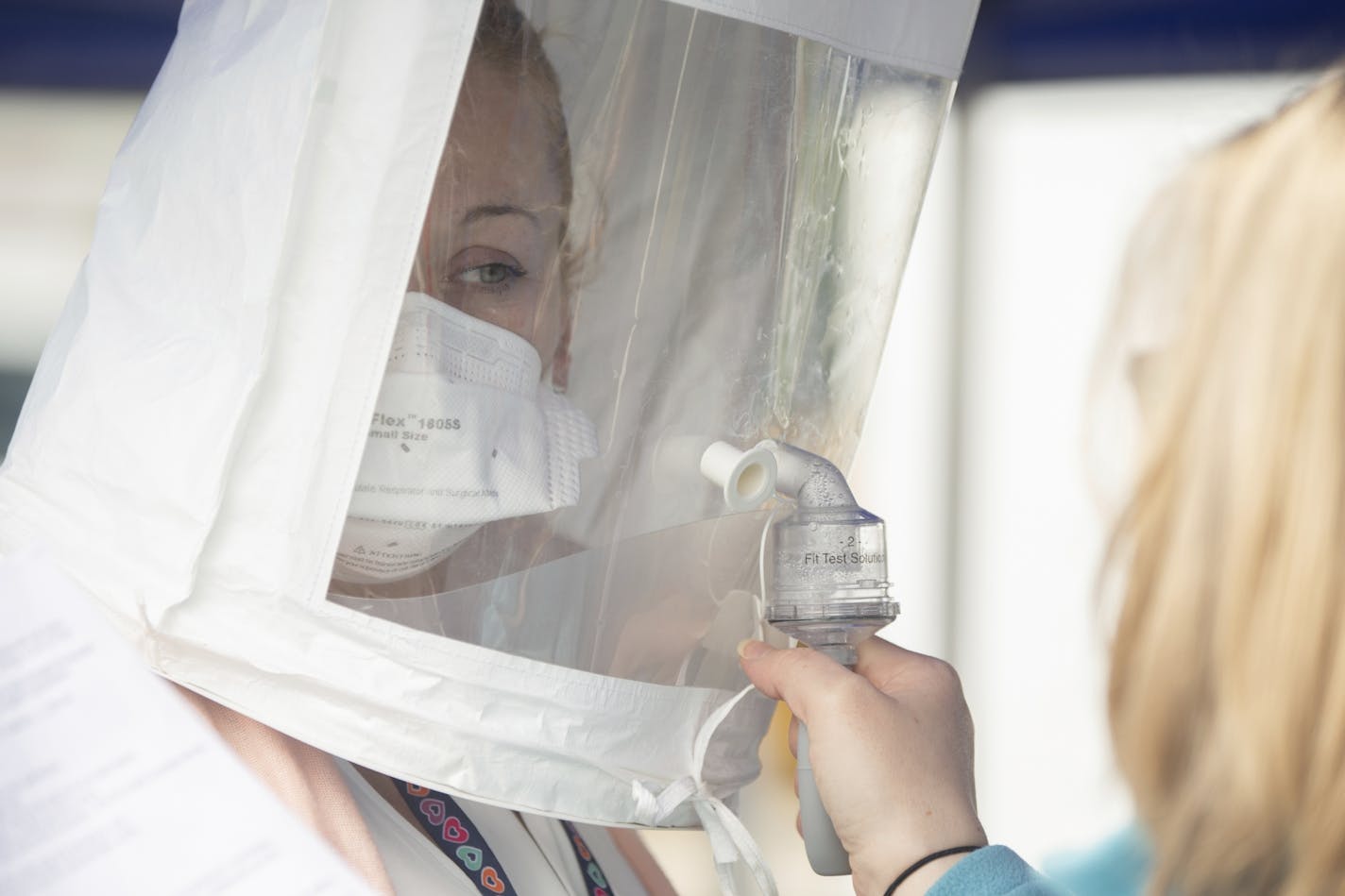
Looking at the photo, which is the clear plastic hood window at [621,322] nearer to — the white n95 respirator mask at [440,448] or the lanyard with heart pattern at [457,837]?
the white n95 respirator mask at [440,448]

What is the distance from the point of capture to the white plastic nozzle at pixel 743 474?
2.79 ft

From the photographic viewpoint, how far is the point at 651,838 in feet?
9.12

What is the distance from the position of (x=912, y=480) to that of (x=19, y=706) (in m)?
2.13

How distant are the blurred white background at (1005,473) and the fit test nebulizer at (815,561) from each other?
61.6 inches

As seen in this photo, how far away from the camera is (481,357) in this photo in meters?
0.80

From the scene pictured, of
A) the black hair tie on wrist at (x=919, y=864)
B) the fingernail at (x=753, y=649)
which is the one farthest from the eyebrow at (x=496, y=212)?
the black hair tie on wrist at (x=919, y=864)

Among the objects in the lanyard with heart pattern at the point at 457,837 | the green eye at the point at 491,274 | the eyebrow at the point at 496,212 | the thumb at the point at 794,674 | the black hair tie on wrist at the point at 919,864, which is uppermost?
the eyebrow at the point at 496,212

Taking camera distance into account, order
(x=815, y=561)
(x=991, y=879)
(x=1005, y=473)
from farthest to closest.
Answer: (x=1005, y=473), (x=815, y=561), (x=991, y=879)

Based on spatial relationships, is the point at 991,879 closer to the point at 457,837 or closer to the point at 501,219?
the point at 457,837

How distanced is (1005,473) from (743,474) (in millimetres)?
1796

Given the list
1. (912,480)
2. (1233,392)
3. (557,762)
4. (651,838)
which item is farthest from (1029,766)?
A: (557,762)

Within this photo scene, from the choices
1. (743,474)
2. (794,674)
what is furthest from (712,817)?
(743,474)

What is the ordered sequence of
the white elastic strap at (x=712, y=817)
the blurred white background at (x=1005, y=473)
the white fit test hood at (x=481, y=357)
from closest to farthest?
the white fit test hood at (x=481, y=357), the white elastic strap at (x=712, y=817), the blurred white background at (x=1005, y=473)

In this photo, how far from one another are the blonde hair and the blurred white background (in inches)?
55.4
